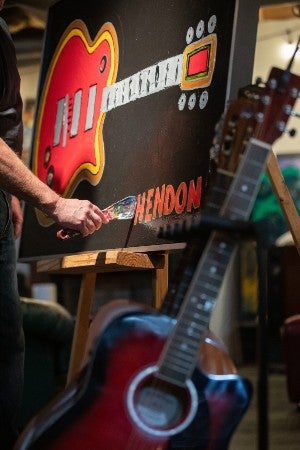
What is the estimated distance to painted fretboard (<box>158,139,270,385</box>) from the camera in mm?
1332

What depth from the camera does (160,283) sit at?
80.9 inches

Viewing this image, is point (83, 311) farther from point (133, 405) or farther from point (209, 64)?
point (133, 405)

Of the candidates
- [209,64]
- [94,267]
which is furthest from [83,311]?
[209,64]

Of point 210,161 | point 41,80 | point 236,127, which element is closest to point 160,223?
point 210,161

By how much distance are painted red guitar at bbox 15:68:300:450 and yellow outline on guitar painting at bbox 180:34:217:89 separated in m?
0.72

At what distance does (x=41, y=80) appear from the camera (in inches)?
110

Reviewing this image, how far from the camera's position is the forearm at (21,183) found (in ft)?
6.06

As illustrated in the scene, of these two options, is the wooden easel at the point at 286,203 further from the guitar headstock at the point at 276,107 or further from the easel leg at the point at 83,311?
the easel leg at the point at 83,311

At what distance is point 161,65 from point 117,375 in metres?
1.09

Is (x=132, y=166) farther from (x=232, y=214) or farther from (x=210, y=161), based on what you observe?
(x=232, y=214)

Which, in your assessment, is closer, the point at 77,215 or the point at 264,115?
the point at 264,115

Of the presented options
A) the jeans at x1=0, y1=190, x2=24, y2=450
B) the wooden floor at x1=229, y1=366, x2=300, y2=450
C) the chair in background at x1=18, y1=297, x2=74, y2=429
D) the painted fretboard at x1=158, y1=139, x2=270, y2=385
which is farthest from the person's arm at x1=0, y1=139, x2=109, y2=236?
the chair in background at x1=18, y1=297, x2=74, y2=429

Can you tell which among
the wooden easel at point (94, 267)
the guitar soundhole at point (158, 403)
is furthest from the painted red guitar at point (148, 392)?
the wooden easel at point (94, 267)

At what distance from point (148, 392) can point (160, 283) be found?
730mm
